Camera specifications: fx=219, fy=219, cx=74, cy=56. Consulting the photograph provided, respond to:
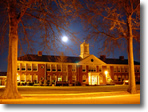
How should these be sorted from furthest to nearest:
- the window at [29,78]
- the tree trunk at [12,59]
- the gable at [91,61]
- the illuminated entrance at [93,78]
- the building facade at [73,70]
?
the gable at [91,61] < the illuminated entrance at [93,78] < the building facade at [73,70] < the window at [29,78] < the tree trunk at [12,59]

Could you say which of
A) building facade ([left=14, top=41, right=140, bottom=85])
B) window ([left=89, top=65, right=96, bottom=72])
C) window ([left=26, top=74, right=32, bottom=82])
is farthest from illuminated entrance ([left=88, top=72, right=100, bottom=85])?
window ([left=26, top=74, right=32, bottom=82])

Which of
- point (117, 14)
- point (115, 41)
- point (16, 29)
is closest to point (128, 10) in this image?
point (117, 14)

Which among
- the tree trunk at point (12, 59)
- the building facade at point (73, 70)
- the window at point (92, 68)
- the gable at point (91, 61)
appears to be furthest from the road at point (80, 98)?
the window at point (92, 68)

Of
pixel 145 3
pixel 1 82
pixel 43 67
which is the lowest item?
pixel 1 82

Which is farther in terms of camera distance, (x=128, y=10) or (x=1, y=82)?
(x=1, y=82)

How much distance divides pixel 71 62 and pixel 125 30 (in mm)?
32988

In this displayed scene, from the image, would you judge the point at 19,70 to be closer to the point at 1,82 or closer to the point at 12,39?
the point at 1,82

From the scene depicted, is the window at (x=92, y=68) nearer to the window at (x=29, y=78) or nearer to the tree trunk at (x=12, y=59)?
the window at (x=29, y=78)

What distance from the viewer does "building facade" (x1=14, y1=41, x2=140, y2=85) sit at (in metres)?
48.1

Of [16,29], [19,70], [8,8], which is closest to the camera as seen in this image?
[8,8]

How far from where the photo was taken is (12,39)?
48.9ft

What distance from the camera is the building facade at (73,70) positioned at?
158 ft

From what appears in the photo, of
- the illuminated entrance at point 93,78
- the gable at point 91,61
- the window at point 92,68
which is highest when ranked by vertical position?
the gable at point 91,61

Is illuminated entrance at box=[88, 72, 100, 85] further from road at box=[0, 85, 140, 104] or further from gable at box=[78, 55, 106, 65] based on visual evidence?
road at box=[0, 85, 140, 104]
